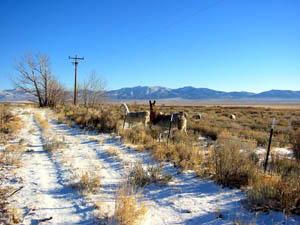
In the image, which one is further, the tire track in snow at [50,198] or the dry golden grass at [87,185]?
the dry golden grass at [87,185]

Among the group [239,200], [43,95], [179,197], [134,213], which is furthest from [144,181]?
[43,95]

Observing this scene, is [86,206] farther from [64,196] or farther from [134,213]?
[134,213]

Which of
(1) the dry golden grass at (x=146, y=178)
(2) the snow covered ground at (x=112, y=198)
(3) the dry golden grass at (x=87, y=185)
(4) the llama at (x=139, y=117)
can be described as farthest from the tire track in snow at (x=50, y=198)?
(4) the llama at (x=139, y=117)

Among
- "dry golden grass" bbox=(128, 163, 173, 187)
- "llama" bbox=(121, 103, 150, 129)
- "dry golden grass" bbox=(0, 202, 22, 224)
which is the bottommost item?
"dry golden grass" bbox=(0, 202, 22, 224)

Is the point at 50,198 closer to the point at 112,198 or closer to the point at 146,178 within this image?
the point at 112,198

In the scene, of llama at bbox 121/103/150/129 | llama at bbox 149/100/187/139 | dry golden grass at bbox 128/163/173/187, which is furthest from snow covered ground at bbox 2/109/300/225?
llama at bbox 121/103/150/129

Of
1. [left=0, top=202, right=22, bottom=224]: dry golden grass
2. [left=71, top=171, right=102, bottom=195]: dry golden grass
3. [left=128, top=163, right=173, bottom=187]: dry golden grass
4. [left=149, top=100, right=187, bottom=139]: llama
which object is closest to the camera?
[left=0, top=202, right=22, bottom=224]: dry golden grass

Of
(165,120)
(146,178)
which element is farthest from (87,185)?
(165,120)

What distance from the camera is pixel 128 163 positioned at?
219 inches

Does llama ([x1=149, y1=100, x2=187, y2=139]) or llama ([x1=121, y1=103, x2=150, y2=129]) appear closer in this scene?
llama ([x1=149, y1=100, x2=187, y2=139])

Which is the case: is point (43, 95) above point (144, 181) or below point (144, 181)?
above

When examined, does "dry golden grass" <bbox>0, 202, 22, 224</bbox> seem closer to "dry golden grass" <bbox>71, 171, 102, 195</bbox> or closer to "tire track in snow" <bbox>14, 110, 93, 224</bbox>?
"tire track in snow" <bbox>14, 110, 93, 224</bbox>

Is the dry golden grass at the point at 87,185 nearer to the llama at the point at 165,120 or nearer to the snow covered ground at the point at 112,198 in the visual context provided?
the snow covered ground at the point at 112,198

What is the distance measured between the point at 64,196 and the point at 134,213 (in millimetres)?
1613
